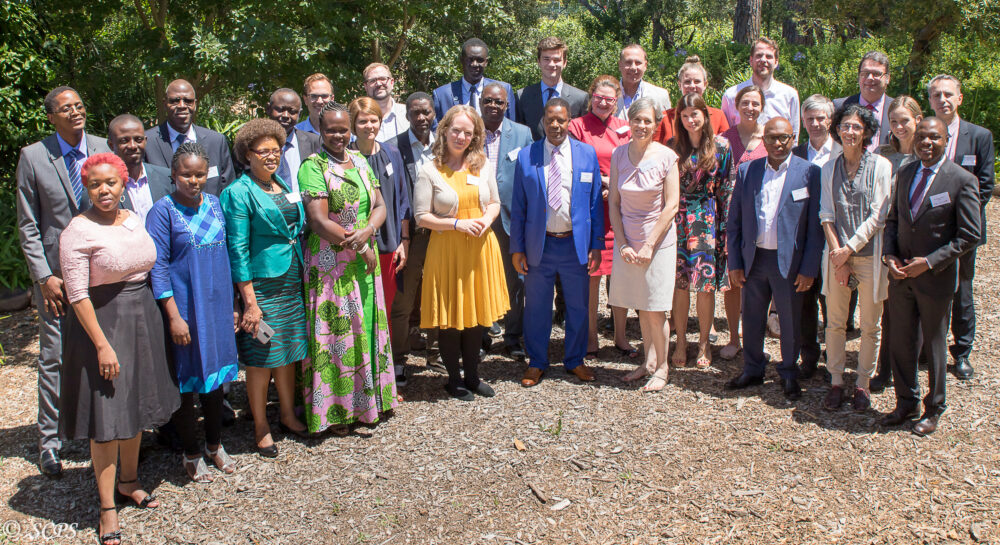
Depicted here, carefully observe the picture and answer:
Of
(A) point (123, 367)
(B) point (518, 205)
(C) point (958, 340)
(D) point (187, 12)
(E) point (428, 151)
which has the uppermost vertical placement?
(D) point (187, 12)

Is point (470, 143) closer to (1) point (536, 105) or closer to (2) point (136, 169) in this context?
(1) point (536, 105)

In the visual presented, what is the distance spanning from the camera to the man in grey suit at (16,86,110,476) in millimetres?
4430

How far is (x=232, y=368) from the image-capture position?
4.51 metres

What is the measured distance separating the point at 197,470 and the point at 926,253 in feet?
15.4

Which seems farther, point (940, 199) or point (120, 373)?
point (940, 199)

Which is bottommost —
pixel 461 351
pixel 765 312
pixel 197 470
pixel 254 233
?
pixel 197 470

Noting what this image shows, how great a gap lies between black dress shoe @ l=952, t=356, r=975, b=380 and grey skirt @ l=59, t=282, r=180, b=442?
562 centimetres

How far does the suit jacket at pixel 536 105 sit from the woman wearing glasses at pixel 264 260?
2800mm

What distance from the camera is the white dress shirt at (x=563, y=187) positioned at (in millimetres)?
5609

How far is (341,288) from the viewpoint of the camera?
15.9 ft

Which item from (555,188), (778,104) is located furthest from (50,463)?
(778,104)

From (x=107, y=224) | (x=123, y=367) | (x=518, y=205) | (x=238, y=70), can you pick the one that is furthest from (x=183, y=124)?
(x=238, y=70)

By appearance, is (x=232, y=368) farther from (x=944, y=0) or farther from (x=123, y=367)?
(x=944, y=0)

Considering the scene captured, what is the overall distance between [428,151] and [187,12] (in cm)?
514
